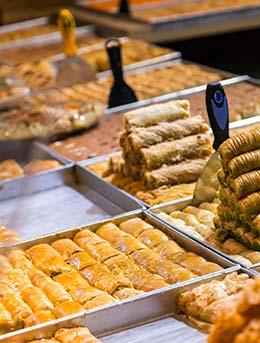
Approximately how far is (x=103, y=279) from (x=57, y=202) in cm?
98

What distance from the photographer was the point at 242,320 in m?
1.62

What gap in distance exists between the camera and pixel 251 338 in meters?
1.61

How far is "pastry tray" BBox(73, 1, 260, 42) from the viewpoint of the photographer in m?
6.29

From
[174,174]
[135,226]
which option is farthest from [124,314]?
[174,174]

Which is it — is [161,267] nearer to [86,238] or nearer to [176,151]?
[86,238]

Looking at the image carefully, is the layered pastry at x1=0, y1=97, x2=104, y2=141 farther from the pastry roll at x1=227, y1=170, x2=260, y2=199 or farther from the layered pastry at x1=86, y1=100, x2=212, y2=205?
the pastry roll at x1=227, y1=170, x2=260, y2=199

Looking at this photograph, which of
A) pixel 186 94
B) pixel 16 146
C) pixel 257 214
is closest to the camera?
pixel 257 214

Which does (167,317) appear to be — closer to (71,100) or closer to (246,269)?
(246,269)

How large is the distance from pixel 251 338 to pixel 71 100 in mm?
3169

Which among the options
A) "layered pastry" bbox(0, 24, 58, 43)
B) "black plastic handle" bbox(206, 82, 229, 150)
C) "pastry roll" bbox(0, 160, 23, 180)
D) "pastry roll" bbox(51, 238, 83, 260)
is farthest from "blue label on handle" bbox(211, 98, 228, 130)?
"layered pastry" bbox(0, 24, 58, 43)

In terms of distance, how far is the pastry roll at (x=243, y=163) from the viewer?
107 inches

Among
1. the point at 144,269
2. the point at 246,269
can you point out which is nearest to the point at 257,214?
the point at 246,269

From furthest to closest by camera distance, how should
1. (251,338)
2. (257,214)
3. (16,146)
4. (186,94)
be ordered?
1. (186,94)
2. (16,146)
3. (257,214)
4. (251,338)

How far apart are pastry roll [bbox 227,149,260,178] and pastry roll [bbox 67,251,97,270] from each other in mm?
524
